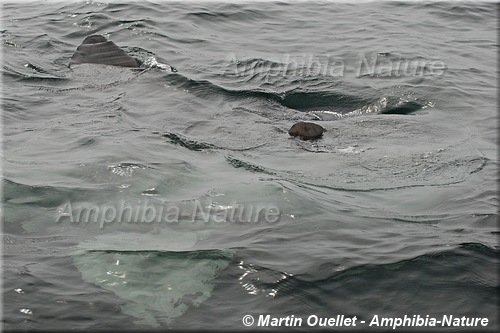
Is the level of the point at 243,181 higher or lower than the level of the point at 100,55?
lower

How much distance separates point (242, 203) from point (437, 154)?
10.0ft

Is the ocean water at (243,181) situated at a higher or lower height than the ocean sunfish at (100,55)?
lower

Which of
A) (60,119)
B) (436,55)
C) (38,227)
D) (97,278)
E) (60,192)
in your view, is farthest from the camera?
(436,55)

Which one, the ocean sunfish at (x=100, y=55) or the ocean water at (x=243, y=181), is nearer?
the ocean water at (x=243, y=181)

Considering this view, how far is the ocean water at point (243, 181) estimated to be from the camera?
623 cm

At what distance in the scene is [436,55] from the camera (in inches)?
597

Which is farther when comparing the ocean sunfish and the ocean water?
the ocean sunfish

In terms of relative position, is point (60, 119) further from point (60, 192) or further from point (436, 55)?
point (436, 55)

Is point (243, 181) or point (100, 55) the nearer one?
point (243, 181)

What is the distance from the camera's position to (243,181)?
8406mm

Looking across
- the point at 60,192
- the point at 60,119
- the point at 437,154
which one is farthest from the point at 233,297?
the point at 60,119

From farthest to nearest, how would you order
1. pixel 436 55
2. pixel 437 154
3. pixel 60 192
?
pixel 436 55
pixel 437 154
pixel 60 192

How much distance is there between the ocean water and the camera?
20.5 ft

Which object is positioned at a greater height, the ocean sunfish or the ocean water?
the ocean sunfish
